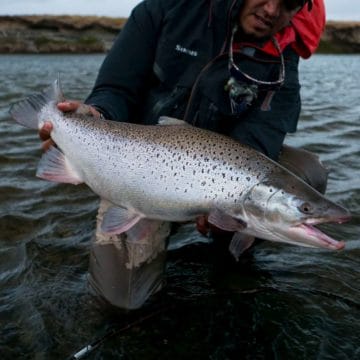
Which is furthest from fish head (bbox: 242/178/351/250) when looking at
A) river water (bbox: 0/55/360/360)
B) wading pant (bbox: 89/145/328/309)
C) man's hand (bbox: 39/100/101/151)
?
man's hand (bbox: 39/100/101/151)

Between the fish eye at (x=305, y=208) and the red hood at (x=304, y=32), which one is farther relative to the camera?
the red hood at (x=304, y=32)

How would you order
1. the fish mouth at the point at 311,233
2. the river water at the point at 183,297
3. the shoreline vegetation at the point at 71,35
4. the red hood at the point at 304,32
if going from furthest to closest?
Result: the shoreline vegetation at the point at 71,35 → the red hood at the point at 304,32 → the river water at the point at 183,297 → the fish mouth at the point at 311,233

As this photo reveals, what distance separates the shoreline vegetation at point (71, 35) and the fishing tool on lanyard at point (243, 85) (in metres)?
40.3

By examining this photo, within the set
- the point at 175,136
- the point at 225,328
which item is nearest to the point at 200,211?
the point at 175,136

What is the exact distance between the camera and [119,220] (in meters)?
2.93

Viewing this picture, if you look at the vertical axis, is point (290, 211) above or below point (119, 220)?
above

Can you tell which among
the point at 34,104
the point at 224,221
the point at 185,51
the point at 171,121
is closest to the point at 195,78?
the point at 185,51

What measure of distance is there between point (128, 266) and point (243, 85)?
1.34m

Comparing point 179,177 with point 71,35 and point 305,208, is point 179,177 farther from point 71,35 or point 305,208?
point 71,35

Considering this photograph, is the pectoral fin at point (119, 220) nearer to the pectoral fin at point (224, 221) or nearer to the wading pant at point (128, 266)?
the wading pant at point (128, 266)

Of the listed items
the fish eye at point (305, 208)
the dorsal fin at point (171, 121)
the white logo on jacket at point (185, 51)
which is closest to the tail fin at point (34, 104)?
the dorsal fin at point (171, 121)

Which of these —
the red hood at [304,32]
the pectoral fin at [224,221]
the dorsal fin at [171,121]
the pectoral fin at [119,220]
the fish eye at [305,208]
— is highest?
the red hood at [304,32]

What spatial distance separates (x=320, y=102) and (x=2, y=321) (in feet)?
32.5

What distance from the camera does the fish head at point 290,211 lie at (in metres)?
2.47
